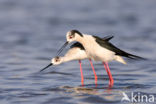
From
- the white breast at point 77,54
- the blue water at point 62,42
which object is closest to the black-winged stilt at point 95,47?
the white breast at point 77,54

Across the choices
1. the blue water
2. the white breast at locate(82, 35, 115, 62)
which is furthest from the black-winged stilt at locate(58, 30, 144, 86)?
the blue water

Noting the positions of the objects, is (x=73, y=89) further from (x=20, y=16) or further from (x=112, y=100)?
(x=20, y=16)

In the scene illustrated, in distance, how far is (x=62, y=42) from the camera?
1398 centimetres

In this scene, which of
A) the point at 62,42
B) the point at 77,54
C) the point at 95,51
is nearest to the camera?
the point at 95,51

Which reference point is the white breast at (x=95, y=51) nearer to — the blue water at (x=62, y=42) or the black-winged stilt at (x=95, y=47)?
the black-winged stilt at (x=95, y=47)

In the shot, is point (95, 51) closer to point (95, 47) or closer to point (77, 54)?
point (95, 47)

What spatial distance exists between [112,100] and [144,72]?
294cm

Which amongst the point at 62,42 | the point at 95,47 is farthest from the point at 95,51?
the point at 62,42

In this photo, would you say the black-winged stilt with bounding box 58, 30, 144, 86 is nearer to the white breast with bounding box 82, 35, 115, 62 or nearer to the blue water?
the white breast with bounding box 82, 35, 115, 62

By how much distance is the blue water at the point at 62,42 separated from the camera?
8086 millimetres

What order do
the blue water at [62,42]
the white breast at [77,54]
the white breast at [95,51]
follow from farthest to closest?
1. the white breast at [77,54]
2. the white breast at [95,51]
3. the blue water at [62,42]

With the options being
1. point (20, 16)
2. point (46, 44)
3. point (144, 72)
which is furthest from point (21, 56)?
point (20, 16)

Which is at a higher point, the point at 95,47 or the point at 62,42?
the point at 62,42

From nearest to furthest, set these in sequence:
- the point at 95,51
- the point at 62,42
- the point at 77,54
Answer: the point at 95,51, the point at 77,54, the point at 62,42
